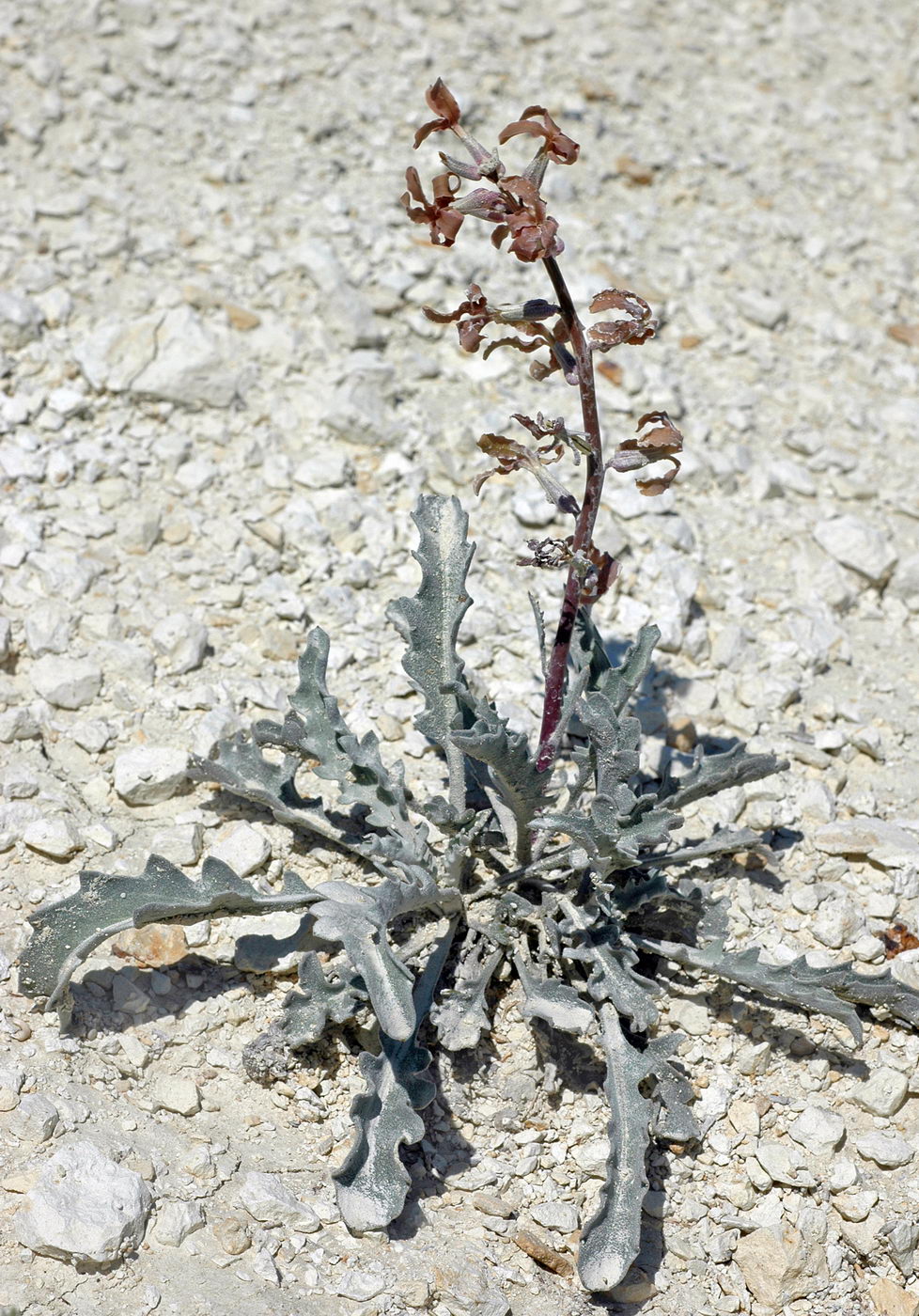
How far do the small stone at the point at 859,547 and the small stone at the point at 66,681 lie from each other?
295cm

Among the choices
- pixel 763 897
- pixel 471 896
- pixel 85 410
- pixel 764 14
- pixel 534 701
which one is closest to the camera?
pixel 471 896

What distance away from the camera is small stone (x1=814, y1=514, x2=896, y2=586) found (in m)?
4.95

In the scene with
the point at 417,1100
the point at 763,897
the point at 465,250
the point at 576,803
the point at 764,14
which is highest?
the point at 764,14

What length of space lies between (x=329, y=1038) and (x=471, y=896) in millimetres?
597

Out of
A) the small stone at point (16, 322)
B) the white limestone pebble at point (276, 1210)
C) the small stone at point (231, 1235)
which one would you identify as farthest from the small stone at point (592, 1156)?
the small stone at point (16, 322)

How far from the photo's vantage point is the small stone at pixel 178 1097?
3273 mm

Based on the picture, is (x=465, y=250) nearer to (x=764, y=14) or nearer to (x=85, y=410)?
(x=85, y=410)

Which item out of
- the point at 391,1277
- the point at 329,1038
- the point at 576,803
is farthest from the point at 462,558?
the point at 391,1277

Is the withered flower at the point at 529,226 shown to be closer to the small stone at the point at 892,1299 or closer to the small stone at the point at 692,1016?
the small stone at the point at 692,1016

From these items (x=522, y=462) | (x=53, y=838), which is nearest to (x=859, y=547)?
(x=522, y=462)

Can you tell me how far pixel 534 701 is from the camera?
438 cm

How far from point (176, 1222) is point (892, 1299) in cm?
189

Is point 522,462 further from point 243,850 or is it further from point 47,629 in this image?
point 47,629

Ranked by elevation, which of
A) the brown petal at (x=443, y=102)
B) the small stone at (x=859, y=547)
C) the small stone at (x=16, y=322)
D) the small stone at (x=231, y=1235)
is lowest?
the small stone at (x=231, y=1235)
